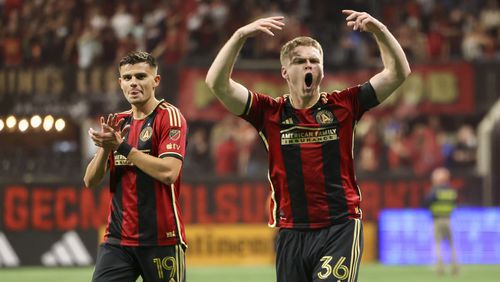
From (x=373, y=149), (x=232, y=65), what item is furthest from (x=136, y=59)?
(x=373, y=149)

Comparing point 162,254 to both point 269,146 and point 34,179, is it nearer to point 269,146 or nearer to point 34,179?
point 269,146

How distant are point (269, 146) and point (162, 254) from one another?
3.37 feet

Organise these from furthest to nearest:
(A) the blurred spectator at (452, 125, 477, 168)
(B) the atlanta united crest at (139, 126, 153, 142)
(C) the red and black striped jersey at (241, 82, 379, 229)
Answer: (A) the blurred spectator at (452, 125, 477, 168) < (B) the atlanta united crest at (139, 126, 153, 142) < (C) the red and black striped jersey at (241, 82, 379, 229)

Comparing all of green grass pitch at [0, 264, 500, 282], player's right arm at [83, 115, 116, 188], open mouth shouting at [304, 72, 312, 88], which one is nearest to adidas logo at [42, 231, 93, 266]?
green grass pitch at [0, 264, 500, 282]

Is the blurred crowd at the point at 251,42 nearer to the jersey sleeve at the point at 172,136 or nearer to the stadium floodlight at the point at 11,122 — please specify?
the stadium floodlight at the point at 11,122

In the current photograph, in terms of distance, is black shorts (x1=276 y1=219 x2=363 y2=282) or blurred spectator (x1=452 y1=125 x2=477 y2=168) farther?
blurred spectator (x1=452 y1=125 x2=477 y2=168)

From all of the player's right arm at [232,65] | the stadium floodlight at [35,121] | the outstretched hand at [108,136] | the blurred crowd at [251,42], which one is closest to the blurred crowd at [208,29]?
the blurred crowd at [251,42]

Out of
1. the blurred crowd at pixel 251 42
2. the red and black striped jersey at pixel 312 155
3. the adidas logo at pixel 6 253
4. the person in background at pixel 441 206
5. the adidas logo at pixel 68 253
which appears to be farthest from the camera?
the blurred crowd at pixel 251 42

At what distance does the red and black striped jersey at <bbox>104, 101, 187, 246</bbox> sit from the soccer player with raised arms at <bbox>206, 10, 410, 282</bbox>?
562mm

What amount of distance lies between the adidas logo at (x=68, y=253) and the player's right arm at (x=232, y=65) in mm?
12875

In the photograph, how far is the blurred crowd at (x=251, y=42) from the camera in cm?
2025

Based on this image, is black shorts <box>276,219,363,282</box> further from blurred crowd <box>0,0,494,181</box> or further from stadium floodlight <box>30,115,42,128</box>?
blurred crowd <box>0,0,494,181</box>

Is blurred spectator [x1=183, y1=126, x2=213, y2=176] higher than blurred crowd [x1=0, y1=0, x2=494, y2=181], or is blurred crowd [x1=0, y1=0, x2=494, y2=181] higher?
blurred crowd [x1=0, y1=0, x2=494, y2=181]

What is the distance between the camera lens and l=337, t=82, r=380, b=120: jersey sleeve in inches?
276
